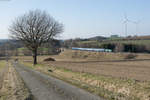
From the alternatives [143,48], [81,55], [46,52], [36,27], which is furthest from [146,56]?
[46,52]

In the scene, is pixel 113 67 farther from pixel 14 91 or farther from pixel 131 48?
pixel 131 48

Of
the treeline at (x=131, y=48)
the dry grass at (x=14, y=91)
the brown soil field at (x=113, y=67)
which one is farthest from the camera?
the treeline at (x=131, y=48)

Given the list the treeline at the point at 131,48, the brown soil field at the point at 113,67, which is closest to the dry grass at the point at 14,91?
the brown soil field at the point at 113,67

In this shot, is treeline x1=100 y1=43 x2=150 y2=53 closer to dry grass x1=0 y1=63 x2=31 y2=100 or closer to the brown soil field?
the brown soil field

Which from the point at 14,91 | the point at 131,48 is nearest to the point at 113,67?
the point at 14,91

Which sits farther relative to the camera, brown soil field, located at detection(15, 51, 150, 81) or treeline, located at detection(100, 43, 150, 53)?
treeline, located at detection(100, 43, 150, 53)

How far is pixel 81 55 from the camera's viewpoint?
311 ft

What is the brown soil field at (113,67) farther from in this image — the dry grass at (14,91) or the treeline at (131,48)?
the treeline at (131,48)

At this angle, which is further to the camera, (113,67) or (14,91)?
(113,67)

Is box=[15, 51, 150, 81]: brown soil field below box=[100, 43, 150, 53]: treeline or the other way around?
below

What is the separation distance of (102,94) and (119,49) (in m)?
89.6

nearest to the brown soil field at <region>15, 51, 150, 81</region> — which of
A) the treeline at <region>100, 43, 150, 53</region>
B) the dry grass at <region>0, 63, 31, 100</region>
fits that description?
the dry grass at <region>0, 63, 31, 100</region>

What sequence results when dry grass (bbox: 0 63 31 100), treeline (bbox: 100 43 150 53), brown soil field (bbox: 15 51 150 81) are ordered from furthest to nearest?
1. treeline (bbox: 100 43 150 53)
2. brown soil field (bbox: 15 51 150 81)
3. dry grass (bbox: 0 63 31 100)

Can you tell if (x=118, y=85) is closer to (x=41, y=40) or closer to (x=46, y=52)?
(x=41, y=40)
